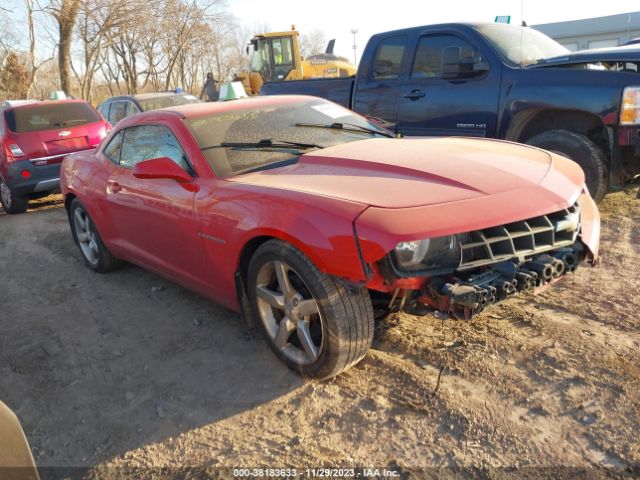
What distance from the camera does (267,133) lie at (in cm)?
378

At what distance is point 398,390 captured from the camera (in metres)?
2.78

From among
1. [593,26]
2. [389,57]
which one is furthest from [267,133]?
[593,26]

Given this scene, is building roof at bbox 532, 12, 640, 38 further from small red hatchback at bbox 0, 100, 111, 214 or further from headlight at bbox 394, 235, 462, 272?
headlight at bbox 394, 235, 462, 272

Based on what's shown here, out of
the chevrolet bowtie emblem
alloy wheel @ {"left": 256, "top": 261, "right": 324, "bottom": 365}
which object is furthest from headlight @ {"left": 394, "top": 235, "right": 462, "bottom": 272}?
the chevrolet bowtie emblem

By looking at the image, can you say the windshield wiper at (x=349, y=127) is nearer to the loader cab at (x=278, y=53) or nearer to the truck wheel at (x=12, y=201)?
the truck wheel at (x=12, y=201)

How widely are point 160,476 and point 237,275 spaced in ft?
4.00

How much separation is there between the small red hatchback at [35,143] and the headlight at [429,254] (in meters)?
7.46

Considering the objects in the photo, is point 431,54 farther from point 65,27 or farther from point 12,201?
point 65,27

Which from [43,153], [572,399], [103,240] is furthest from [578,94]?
[43,153]

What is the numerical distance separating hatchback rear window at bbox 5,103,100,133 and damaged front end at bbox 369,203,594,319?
25.7ft

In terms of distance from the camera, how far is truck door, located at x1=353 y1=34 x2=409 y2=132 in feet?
21.4

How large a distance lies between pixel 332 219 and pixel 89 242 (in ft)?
11.6

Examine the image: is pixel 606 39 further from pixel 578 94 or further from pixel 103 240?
pixel 103 240

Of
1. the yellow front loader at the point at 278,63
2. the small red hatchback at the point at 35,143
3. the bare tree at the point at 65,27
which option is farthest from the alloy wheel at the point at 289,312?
the bare tree at the point at 65,27
